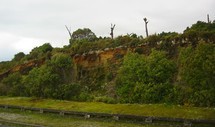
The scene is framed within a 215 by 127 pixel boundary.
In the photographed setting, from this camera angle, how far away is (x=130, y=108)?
135 feet

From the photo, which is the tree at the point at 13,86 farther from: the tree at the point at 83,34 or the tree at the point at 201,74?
the tree at the point at 83,34

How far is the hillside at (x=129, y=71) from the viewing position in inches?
1502

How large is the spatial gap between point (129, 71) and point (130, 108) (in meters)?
7.13

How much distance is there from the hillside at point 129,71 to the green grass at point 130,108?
7.31 ft

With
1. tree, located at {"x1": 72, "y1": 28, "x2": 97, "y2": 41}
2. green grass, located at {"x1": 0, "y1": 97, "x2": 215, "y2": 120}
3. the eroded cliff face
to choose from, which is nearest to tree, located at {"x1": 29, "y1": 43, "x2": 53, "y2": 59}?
the eroded cliff face

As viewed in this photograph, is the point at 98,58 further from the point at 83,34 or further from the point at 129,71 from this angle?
the point at 83,34

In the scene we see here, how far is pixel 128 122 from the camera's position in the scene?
122 feet

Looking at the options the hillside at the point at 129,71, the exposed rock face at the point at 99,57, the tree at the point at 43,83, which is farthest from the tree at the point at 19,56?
the tree at the point at 43,83

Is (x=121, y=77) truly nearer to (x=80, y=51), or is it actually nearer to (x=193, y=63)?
(x=193, y=63)

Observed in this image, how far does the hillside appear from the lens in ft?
125

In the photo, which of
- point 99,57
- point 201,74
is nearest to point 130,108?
point 201,74

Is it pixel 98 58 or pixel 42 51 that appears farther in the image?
pixel 42 51

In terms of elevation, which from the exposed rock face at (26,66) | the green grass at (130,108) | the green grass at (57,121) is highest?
the exposed rock face at (26,66)

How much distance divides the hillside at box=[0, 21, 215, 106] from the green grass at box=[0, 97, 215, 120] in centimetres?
223
